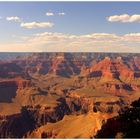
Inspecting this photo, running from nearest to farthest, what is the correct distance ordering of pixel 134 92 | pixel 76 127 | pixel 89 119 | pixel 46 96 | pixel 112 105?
pixel 76 127, pixel 89 119, pixel 112 105, pixel 46 96, pixel 134 92

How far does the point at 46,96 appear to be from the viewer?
160 m

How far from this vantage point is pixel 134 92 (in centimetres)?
18862

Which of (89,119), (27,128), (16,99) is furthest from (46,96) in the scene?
(89,119)

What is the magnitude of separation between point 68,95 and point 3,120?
205ft

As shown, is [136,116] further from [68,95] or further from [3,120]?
[68,95]

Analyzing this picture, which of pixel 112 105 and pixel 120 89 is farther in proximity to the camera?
pixel 120 89

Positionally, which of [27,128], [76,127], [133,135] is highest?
[133,135]

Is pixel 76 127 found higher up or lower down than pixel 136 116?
lower down

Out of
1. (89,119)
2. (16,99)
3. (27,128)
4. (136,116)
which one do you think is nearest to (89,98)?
(16,99)

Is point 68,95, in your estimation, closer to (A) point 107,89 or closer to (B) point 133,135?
(A) point 107,89

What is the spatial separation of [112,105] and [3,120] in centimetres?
4603

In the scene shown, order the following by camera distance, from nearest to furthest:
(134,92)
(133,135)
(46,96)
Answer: (133,135) → (46,96) → (134,92)

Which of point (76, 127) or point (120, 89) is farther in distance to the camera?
point (120, 89)

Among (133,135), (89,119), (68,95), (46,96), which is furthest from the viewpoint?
(68,95)
